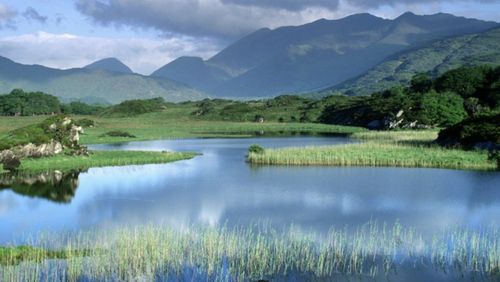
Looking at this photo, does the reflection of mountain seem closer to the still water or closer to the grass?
the still water

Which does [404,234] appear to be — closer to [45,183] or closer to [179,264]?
[179,264]

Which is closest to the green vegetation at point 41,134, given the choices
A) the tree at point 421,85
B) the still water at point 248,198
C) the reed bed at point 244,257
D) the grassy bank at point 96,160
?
the grassy bank at point 96,160

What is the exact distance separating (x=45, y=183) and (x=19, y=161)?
27.8ft

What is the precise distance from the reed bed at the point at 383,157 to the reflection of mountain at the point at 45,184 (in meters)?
21.5

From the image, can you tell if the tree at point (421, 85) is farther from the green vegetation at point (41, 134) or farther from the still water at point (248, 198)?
the green vegetation at point (41, 134)

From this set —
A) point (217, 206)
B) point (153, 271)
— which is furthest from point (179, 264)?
point (217, 206)

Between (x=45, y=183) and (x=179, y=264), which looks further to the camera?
(x=45, y=183)

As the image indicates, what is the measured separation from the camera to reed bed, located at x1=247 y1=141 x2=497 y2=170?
5941 centimetres

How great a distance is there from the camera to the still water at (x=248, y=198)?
34125 millimetres

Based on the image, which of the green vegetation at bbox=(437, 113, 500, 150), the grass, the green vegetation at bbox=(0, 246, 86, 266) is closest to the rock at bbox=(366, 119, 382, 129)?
the green vegetation at bbox=(437, 113, 500, 150)

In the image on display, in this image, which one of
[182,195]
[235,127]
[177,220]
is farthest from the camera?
[235,127]

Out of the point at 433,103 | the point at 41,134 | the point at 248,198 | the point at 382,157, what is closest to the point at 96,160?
the point at 41,134

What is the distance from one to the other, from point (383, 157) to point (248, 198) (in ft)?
83.2

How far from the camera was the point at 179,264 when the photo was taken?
2453cm
